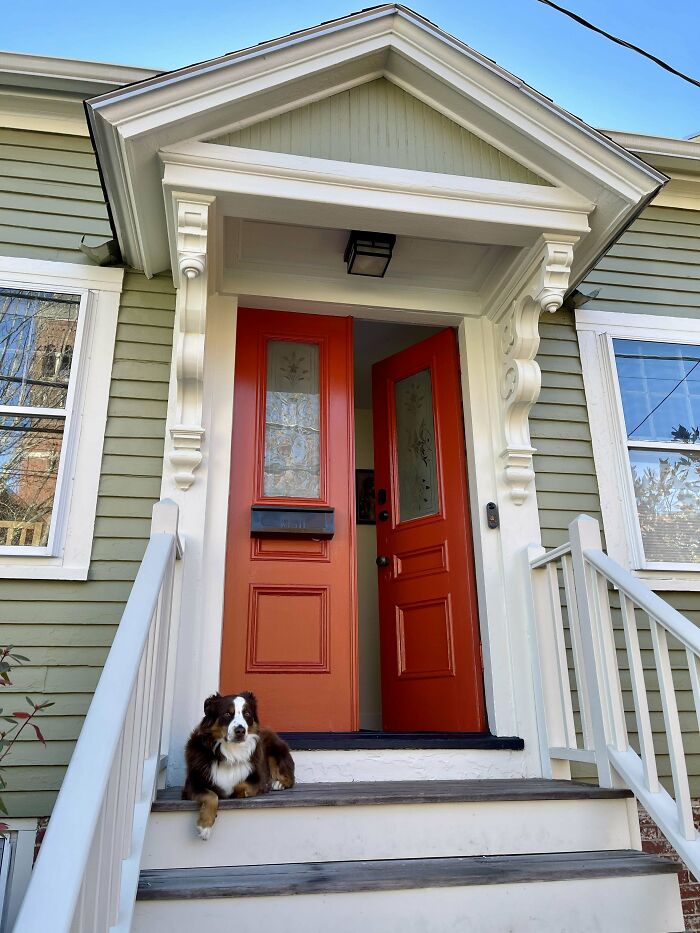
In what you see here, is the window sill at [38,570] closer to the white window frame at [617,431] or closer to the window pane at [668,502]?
the white window frame at [617,431]

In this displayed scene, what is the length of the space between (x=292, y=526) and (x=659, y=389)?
220cm

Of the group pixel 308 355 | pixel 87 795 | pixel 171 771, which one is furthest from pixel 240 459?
pixel 87 795

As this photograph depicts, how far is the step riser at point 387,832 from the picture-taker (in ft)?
6.54

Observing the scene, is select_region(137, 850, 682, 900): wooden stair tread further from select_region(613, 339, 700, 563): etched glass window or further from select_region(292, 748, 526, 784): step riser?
select_region(613, 339, 700, 563): etched glass window

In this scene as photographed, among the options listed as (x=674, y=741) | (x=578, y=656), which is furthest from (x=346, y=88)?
(x=674, y=741)

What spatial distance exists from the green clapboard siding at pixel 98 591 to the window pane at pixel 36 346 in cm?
25

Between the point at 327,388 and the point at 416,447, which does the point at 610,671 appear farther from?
the point at 327,388

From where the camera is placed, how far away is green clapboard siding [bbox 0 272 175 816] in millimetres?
2861

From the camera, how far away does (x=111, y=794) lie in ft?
4.57

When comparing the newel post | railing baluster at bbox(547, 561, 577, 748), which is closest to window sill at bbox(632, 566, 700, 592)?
railing baluster at bbox(547, 561, 577, 748)

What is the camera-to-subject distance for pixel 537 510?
347cm

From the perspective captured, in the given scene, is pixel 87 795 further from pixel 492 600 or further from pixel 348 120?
pixel 348 120

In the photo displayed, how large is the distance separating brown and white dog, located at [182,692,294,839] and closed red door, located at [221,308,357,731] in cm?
80

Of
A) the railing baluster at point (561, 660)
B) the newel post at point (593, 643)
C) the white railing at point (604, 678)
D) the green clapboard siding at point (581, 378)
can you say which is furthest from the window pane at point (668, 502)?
the newel post at point (593, 643)
